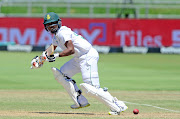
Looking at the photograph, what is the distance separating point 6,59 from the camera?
79.3 ft

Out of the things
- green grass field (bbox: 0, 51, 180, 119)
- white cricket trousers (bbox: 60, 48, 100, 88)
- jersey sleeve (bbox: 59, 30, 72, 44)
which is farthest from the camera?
green grass field (bbox: 0, 51, 180, 119)

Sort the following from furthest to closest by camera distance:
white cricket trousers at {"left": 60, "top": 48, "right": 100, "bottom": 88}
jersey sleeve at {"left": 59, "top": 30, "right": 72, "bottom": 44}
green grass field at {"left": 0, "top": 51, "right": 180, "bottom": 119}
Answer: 1. green grass field at {"left": 0, "top": 51, "right": 180, "bottom": 119}
2. white cricket trousers at {"left": 60, "top": 48, "right": 100, "bottom": 88}
3. jersey sleeve at {"left": 59, "top": 30, "right": 72, "bottom": 44}

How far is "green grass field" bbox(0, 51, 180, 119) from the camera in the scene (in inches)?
363

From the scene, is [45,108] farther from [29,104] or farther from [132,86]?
[132,86]

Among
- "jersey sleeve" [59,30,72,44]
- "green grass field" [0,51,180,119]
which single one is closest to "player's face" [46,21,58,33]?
"jersey sleeve" [59,30,72,44]

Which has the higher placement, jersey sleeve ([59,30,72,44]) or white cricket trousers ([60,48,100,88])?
jersey sleeve ([59,30,72,44])

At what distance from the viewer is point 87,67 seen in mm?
8719

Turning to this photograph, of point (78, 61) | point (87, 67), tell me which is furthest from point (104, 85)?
point (87, 67)

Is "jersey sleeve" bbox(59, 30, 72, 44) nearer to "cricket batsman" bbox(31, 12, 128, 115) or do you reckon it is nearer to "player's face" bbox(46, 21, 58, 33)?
"cricket batsman" bbox(31, 12, 128, 115)

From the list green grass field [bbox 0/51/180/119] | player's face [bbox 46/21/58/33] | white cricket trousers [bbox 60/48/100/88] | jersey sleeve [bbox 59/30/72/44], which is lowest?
green grass field [bbox 0/51/180/119]

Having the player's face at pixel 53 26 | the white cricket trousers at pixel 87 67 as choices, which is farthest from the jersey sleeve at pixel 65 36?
the white cricket trousers at pixel 87 67

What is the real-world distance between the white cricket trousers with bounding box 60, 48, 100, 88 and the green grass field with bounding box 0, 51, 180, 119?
0.74m

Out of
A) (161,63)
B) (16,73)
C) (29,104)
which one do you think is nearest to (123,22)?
(161,63)

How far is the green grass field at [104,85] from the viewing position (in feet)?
30.2
